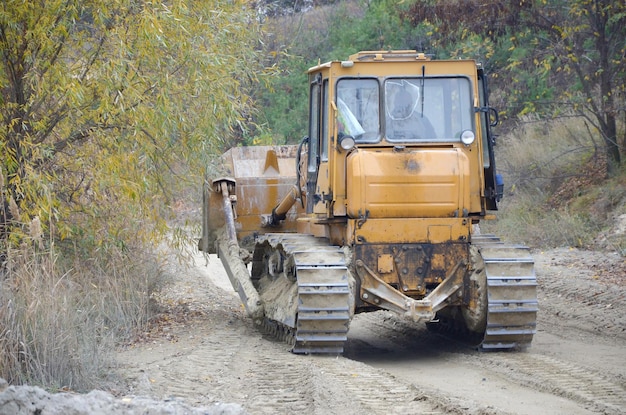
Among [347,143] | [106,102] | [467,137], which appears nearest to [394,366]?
[347,143]

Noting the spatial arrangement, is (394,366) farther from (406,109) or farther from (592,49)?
(592,49)

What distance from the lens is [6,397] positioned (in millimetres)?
5520

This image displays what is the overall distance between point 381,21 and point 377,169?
18.1 meters

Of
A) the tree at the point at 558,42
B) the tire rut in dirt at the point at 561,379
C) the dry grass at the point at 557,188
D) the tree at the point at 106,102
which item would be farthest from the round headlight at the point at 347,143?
the tree at the point at 558,42

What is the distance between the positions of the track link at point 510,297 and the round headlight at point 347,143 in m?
1.69

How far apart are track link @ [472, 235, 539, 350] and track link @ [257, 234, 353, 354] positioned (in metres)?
1.45

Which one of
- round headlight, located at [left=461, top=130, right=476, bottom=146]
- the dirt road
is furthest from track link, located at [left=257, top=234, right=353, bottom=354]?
round headlight, located at [left=461, top=130, right=476, bottom=146]

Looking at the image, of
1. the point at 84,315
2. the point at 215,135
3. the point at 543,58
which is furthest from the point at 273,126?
the point at 84,315

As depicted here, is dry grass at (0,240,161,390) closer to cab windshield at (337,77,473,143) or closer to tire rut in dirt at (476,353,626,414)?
cab windshield at (337,77,473,143)

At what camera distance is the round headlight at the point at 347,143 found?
373 inches

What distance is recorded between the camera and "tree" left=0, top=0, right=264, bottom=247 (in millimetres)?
9461

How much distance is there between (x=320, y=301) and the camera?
8.92 metres

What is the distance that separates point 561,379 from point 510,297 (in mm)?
1413

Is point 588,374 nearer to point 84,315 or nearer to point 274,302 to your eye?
point 274,302
